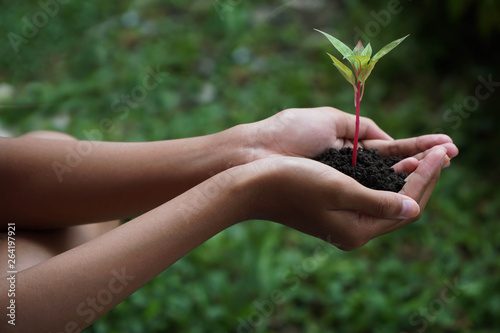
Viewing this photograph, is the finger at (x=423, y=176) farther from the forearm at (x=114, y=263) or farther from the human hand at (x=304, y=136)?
the forearm at (x=114, y=263)

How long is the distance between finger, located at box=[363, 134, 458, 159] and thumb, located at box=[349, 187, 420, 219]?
33 centimetres

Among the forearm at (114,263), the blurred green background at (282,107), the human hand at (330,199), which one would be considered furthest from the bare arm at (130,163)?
the blurred green background at (282,107)

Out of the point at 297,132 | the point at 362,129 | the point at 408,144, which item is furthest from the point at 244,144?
the point at 408,144

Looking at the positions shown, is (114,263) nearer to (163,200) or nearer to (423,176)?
(163,200)

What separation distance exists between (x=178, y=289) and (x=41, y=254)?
0.92 meters

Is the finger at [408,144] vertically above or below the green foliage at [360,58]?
below

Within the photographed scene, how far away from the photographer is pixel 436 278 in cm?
238

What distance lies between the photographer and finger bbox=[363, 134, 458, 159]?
5.30ft

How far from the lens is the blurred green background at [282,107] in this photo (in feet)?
7.47

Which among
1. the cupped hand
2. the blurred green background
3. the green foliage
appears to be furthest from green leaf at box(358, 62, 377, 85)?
the blurred green background

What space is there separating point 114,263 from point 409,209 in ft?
2.46

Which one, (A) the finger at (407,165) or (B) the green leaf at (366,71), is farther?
(A) the finger at (407,165)

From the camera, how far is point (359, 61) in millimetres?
1430

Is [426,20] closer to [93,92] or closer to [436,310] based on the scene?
[436,310]
